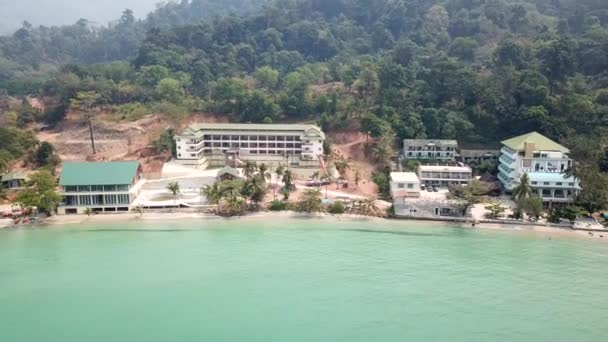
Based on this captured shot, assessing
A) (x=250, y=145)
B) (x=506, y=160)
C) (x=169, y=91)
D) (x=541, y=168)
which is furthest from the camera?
(x=169, y=91)

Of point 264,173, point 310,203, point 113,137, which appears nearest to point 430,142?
point 310,203

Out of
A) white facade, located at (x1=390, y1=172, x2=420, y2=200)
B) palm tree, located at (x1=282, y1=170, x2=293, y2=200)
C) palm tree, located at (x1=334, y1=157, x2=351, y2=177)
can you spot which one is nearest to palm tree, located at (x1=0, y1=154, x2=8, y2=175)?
palm tree, located at (x1=282, y1=170, x2=293, y2=200)

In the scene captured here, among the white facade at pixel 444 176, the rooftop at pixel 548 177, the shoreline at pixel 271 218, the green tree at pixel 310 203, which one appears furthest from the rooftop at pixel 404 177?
the rooftop at pixel 548 177

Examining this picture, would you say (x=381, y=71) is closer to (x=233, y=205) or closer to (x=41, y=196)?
(x=233, y=205)

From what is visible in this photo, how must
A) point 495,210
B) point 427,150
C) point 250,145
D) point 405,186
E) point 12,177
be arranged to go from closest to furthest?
point 495,210 → point 405,186 → point 12,177 → point 427,150 → point 250,145

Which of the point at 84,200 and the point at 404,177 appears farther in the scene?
the point at 404,177

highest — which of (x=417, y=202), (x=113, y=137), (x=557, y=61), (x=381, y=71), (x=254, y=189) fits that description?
(x=557, y=61)

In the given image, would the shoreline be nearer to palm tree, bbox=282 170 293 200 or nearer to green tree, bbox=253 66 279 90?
palm tree, bbox=282 170 293 200

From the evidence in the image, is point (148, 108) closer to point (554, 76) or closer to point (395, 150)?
point (395, 150)
